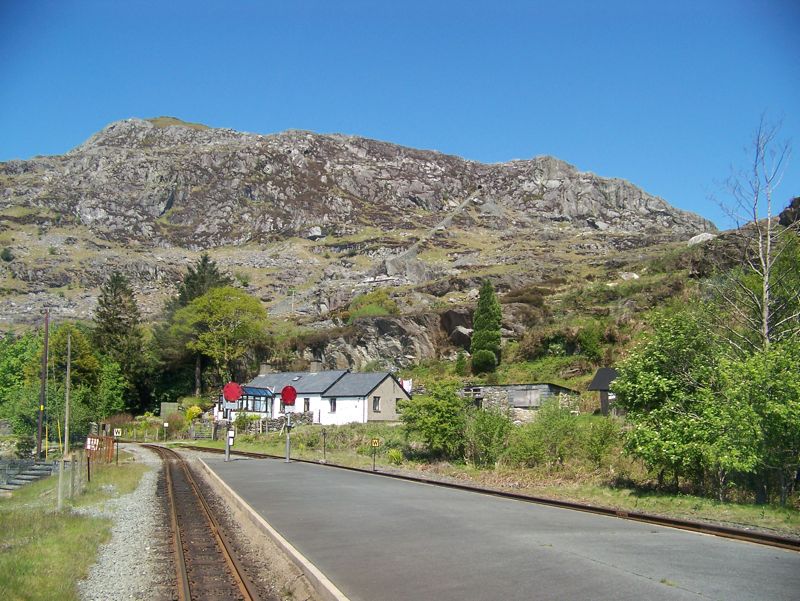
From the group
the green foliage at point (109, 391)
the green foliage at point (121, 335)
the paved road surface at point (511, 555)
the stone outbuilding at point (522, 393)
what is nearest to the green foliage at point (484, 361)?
the stone outbuilding at point (522, 393)

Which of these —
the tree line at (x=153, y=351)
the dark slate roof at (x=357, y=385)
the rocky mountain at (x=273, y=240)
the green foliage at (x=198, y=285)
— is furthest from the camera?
the rocky mountain at (x=273, y=240)

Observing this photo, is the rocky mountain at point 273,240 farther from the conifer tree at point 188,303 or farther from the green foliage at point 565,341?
the green foliage at point 565,341

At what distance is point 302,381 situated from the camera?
5700cm

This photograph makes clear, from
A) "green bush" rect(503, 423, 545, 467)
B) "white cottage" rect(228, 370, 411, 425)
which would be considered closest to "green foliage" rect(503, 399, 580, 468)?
"green bush" rect(503, 423, 545, 467)

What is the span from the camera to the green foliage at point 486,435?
2473cm

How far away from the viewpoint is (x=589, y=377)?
44.5 m

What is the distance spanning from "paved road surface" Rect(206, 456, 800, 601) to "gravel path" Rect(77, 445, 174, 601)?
2.06m

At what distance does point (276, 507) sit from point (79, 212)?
602ft

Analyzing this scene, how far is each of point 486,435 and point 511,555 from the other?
16.1 metres

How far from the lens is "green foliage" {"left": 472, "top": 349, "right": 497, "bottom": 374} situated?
50.7 m

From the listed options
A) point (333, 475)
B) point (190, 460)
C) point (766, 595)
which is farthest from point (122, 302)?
point (766, 595)

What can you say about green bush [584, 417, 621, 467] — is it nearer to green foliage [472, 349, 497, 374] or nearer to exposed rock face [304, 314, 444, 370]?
green foliage [472, 349, 497, 374]

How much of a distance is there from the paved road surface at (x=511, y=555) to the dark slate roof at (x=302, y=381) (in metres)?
38.0

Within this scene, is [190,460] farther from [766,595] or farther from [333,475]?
[766,595]
